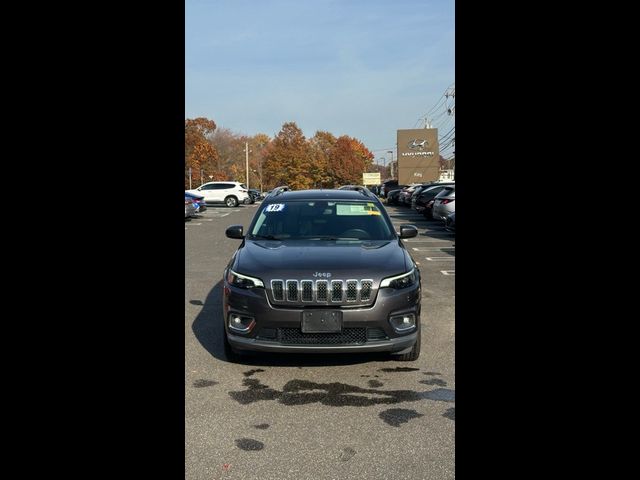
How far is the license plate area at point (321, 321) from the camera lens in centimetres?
457

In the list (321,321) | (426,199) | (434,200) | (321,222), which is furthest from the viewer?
(426,199)

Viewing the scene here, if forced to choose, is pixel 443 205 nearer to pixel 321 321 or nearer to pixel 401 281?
pixel 401 281

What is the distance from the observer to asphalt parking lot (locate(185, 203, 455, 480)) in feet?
10.4

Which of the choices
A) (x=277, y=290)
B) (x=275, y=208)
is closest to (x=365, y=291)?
(x=277, y=290)

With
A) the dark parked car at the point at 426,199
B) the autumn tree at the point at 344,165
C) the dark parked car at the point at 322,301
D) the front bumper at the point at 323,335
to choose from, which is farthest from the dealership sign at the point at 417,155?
the front bumper at the point at 323,335

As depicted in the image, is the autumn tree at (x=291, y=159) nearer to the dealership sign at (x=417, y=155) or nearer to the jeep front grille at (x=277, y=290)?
the dealership sign at (x=417, y=155)

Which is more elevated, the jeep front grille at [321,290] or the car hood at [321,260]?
the car hood at [321,260]

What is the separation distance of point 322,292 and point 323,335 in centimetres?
34

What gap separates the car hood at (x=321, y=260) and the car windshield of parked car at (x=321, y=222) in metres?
0.26

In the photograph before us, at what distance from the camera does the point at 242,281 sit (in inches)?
193

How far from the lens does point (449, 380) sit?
474cm

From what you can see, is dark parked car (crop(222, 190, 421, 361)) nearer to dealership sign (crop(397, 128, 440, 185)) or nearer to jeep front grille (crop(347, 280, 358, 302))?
jeep front grille (crop(347, 280, 358, 302))
